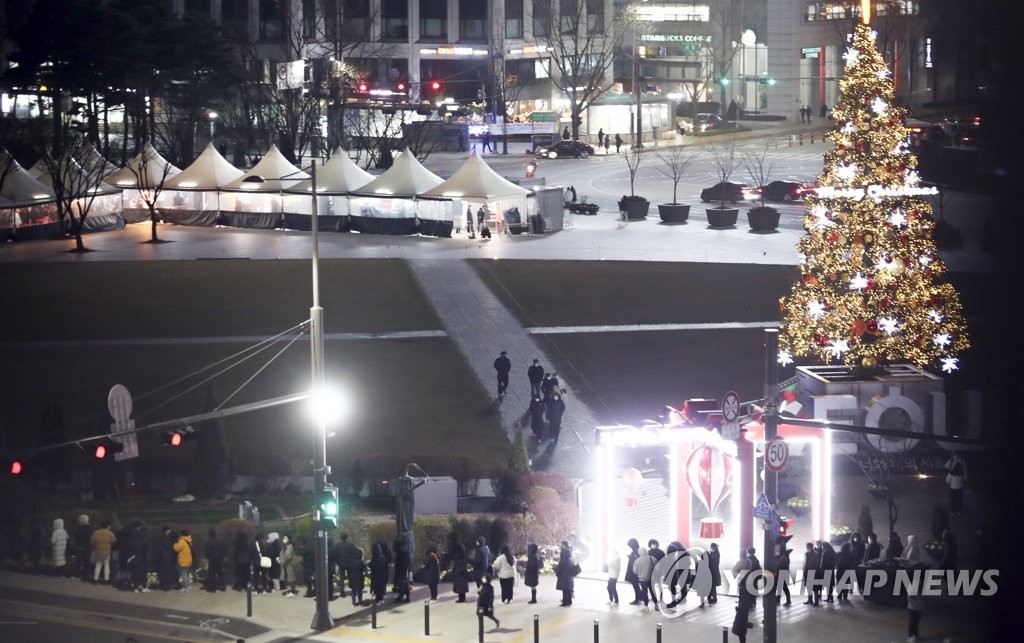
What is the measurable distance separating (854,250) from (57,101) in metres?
57.5

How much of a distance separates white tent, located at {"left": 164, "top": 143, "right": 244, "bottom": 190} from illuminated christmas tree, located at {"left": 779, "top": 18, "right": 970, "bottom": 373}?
41256 mm

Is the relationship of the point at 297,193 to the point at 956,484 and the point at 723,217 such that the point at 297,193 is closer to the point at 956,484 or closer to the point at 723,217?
the point at 723,217

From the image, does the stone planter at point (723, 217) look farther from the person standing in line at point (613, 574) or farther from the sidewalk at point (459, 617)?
the person standing in line at point (613, 574)

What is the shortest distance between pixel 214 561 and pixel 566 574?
19.6 feet

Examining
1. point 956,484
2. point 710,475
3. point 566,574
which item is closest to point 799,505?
point 956,484

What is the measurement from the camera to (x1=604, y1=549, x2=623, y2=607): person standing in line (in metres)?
22.1

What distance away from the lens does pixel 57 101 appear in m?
76.6

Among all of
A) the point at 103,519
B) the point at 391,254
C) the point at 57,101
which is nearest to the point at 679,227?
the point at 391,254

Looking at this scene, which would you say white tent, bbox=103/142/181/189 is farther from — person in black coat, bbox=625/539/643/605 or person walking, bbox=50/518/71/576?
person in black coat, bbox=625/539/643/605

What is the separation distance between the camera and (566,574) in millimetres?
21891

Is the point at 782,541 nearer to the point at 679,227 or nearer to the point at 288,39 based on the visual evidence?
the point at 679,227

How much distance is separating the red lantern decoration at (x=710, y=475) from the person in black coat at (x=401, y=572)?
17.1 feet

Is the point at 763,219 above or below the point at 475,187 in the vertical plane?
below

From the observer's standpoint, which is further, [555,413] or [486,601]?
[555,413]
